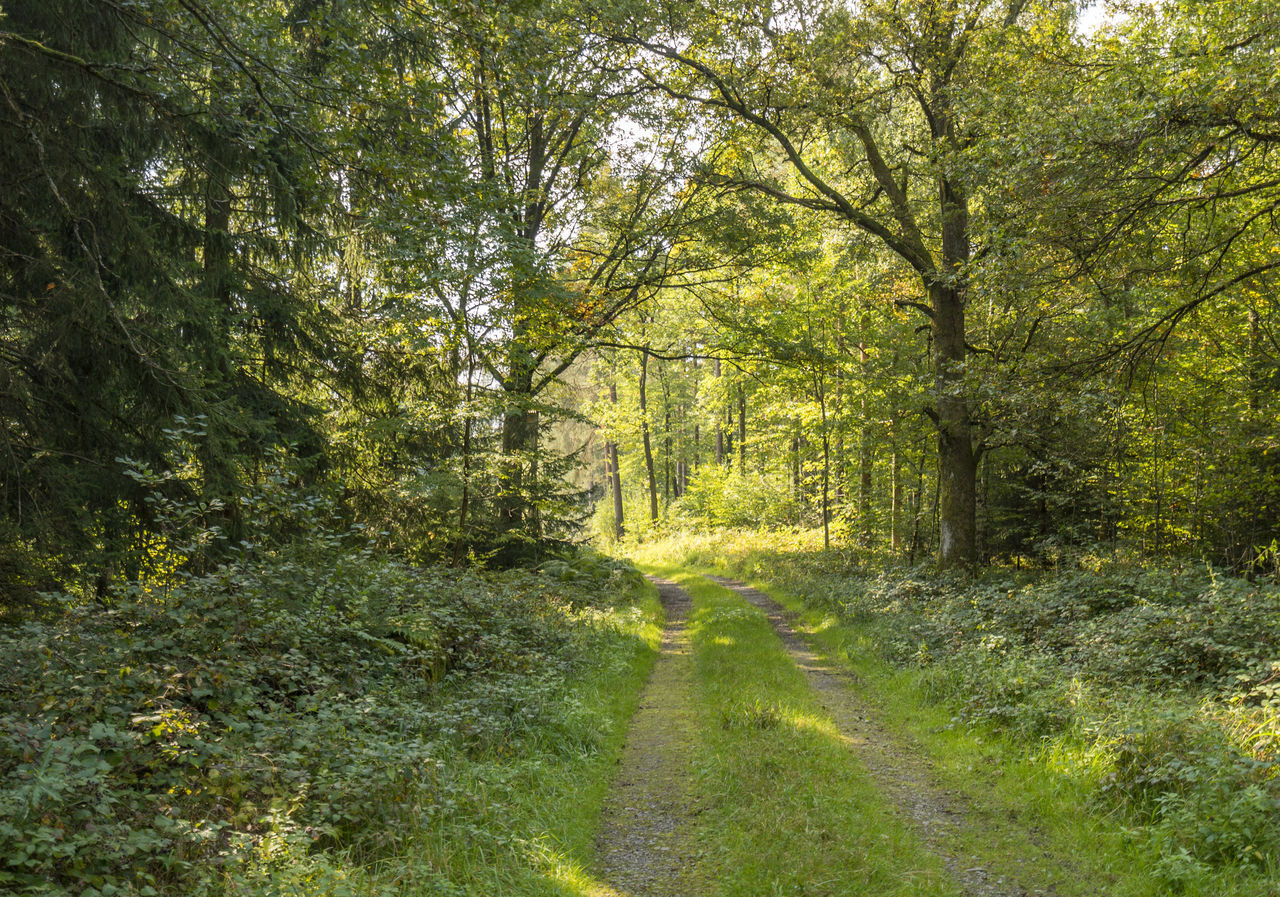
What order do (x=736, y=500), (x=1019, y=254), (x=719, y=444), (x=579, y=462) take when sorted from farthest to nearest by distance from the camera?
(x=719, y=444)
(x=736, y=500)
(x=579, y=462)
(x=1019, y=254)

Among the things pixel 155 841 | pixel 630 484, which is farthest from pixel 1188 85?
pixel 630 484

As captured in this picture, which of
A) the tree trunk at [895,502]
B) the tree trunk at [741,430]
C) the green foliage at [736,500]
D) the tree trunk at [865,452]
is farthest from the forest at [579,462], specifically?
the tree trunk at [741,430]

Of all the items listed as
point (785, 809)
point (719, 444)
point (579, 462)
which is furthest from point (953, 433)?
point (719, 444)

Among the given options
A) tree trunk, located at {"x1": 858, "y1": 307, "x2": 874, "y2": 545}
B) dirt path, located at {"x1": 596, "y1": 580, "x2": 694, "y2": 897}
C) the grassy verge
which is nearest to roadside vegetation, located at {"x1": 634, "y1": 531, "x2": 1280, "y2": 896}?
the grassy verge

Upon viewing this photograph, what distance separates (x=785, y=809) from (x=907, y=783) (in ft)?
4.99

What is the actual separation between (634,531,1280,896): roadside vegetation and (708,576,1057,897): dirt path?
292mm

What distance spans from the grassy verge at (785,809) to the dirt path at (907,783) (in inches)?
6.6

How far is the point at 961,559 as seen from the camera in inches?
541

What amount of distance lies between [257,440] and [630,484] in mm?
43599

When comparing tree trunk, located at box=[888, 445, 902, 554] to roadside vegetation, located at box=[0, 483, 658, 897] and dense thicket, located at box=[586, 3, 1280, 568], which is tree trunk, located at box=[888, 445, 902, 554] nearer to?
dense thicket, located at box=[586, 3, 1280, 568]

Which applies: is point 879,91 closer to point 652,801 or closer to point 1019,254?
point 1019,254

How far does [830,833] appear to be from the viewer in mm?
5285

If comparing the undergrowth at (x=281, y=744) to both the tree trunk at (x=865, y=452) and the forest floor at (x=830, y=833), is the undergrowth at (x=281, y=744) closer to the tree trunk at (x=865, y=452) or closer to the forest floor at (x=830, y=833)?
the forest floor at (x=830, y=833)

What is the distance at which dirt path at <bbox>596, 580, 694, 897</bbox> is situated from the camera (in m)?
5.02
